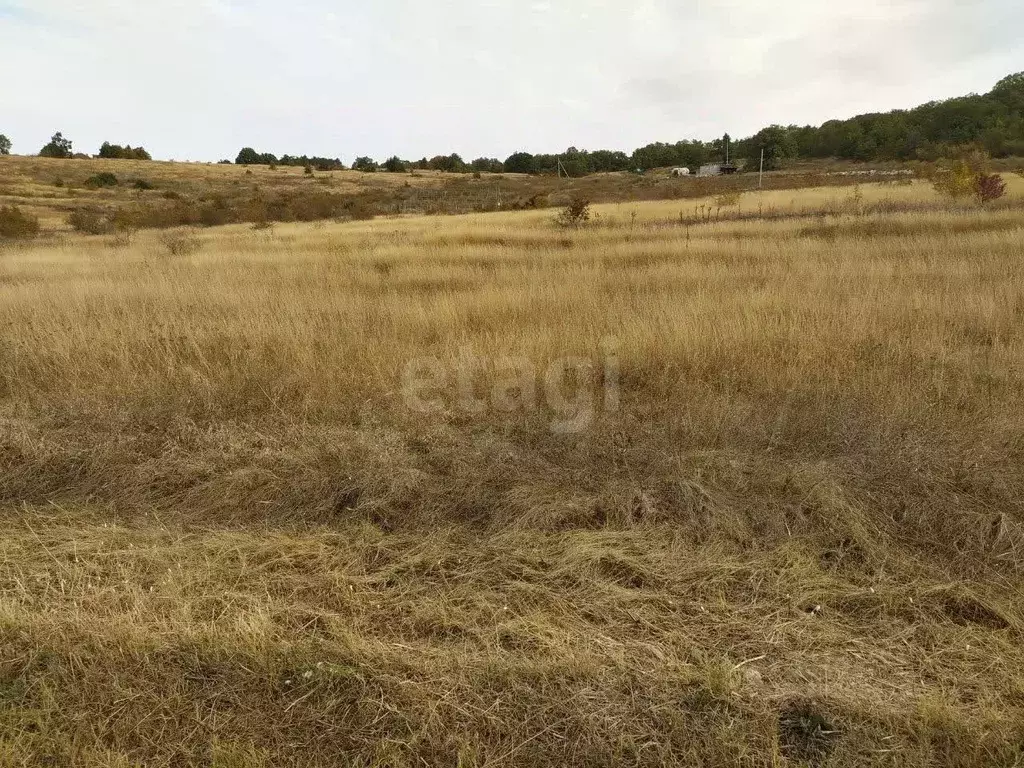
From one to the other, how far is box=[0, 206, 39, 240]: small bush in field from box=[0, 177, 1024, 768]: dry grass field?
24.7m

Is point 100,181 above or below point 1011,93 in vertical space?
below

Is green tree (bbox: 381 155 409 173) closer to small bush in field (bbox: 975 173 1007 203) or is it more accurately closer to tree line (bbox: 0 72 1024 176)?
tree line (bbox: 0 72 1024 176)

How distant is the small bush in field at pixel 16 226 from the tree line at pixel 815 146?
5505 cm

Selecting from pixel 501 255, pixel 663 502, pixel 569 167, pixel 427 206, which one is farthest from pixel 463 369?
pixel 569 167

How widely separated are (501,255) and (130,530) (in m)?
13.3

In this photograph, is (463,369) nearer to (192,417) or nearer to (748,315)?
(192,417)

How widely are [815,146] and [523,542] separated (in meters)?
102

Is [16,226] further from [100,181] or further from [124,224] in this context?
[100,181]

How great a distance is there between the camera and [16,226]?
26484 mm

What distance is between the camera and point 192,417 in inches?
209

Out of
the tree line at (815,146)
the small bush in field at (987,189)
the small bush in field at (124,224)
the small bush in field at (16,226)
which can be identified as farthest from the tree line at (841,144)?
the small bush in field at (16,226)

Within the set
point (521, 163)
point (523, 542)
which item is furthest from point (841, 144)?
point (523, 542)

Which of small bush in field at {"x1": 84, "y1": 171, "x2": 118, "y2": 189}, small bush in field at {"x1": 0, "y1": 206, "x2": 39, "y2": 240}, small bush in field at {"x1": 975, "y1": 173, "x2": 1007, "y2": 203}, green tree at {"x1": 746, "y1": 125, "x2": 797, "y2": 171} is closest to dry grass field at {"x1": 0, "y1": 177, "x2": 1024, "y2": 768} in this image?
small bush in field at {"x1": 975, "y1": 173, "x2": 1007, "y2": 203}

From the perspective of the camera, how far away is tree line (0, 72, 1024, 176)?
216ft
